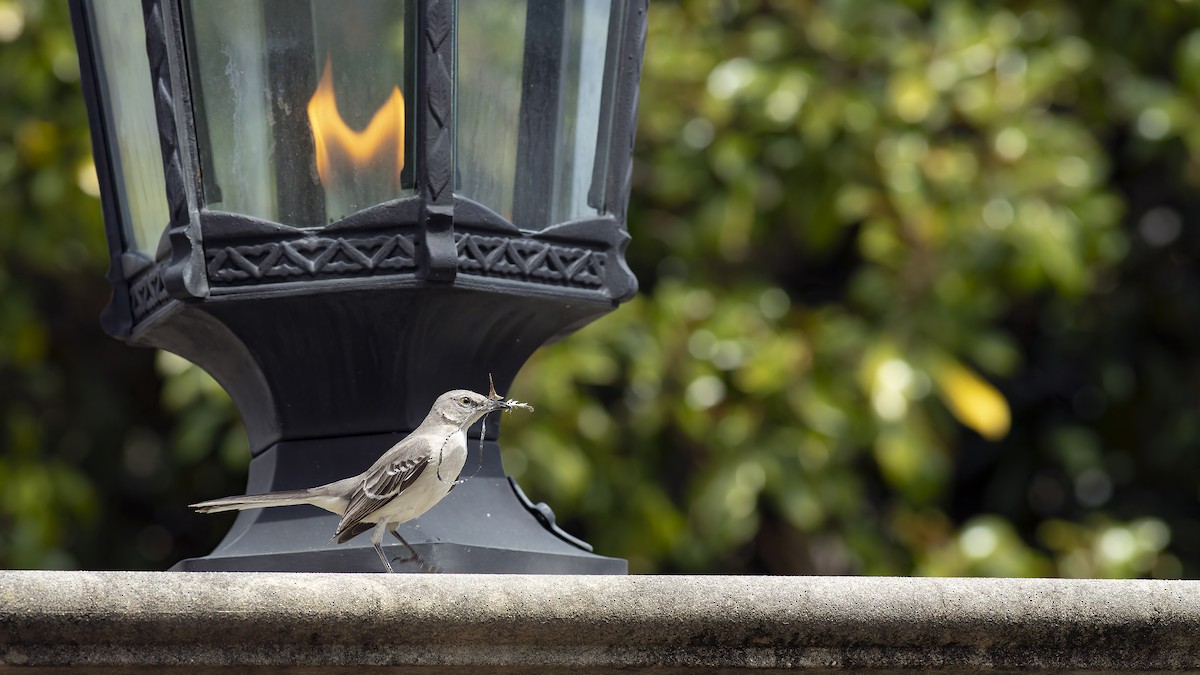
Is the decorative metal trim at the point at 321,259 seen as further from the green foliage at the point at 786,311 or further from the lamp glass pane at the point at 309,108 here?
the green foliage at the point at 786,311

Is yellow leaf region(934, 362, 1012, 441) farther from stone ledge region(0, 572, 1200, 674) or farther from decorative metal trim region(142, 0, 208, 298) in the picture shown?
decorative metal trim region(142, 0, 208, 298)

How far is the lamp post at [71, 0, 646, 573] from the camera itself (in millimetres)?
A: 2021

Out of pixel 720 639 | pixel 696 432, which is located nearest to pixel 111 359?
pixel 696 432

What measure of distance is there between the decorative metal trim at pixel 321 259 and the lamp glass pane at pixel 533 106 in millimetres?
179

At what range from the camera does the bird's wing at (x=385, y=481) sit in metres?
1.95

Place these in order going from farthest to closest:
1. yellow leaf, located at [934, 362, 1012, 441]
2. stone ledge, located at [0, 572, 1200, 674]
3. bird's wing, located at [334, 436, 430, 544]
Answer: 1. yellow leaf, located at [934, 362, 1012, 441]
2. bird's wing, located at [334, 436, 430, 544]
3. stone ledge, located at [0, 572, 1200, 674]

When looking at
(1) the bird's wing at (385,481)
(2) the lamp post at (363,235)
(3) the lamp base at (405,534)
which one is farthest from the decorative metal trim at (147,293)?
(1) the bird's wing at (385,481)

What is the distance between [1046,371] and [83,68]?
435 cm

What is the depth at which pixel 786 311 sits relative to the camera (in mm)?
4988

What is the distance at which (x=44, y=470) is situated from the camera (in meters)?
4.73

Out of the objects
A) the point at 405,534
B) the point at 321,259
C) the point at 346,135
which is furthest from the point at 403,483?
the point at 346,135

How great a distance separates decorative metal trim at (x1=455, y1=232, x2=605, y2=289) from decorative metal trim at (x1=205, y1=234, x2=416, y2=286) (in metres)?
0.08

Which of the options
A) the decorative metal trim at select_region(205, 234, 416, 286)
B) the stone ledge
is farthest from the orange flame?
the stone ledge

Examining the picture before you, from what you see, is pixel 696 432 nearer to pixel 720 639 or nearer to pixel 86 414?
pixel 86 414
